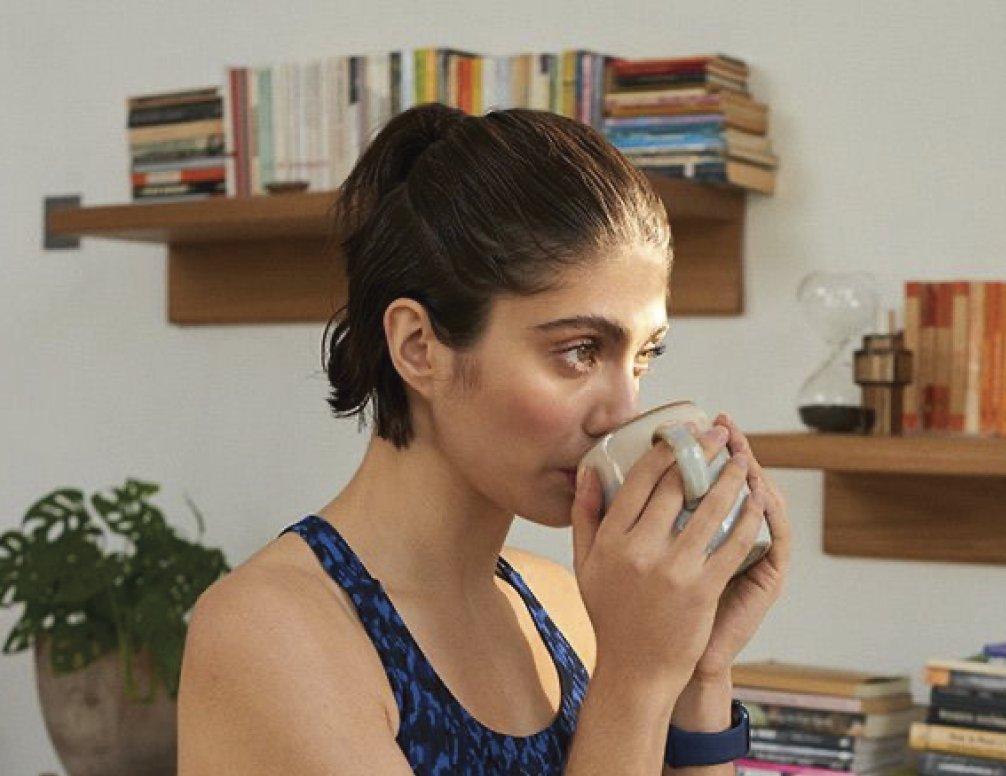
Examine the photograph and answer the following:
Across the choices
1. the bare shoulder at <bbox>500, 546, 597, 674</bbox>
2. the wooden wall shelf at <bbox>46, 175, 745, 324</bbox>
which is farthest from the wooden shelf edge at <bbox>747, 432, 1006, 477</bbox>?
the bare shoulder at <bbox>500, 546, 597, 674</bbox>

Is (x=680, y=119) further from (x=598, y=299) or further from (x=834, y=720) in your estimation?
(x=598, y=299)

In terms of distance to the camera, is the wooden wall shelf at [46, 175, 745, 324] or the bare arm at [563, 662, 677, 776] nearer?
the bare arm at [563, 662, 677, 776]

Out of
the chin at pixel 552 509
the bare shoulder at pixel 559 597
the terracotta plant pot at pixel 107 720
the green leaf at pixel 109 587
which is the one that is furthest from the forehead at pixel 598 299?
the terracotta plant pot at pixel 107 720

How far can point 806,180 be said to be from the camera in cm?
257

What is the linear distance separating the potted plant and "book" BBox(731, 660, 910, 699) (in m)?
0.86

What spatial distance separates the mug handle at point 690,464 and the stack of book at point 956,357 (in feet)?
3.97

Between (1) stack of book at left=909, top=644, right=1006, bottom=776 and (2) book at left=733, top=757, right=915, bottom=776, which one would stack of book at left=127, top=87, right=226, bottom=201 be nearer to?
(2) book at left=733, top=757, right=915, bottom=776

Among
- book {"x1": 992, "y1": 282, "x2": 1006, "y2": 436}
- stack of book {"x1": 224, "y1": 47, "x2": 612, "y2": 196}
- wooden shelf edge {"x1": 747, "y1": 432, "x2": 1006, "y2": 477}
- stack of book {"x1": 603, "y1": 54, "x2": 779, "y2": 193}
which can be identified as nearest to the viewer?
wooden shelf edge {"x1": 747, "y1": 432, "x2": 1006, "y2": 477}

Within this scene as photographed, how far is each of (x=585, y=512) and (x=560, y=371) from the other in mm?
93

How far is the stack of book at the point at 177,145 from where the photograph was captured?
282 centimetres

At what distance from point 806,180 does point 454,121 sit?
4.34 ft

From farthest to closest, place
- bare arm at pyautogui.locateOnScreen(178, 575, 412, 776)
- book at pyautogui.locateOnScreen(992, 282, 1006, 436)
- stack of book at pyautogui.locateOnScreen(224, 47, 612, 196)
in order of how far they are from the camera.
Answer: stack of book at pyautogui.locateOnScreen(224, 47, 612, 196) < book at pyautogui.locateOnScreen(992, 282, 1006, 436) < bare arm at pyautogui.locateOnScreen(178, 575, 412, 776)

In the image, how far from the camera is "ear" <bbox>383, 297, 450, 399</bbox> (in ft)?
4.15

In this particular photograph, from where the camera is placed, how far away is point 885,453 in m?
2.26
